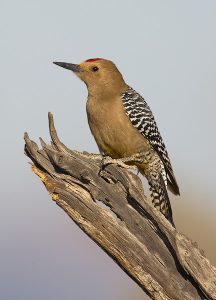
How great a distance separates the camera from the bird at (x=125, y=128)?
9.22 metres

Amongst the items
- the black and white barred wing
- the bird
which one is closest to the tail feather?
the bird

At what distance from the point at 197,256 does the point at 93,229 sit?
3.44 ft

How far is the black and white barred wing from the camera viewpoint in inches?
372

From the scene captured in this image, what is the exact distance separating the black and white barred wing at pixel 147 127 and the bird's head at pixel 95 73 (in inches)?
10.7

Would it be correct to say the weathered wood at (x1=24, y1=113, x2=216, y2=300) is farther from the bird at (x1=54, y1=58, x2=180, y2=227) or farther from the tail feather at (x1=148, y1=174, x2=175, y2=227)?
the tail feather at (x1=148, y1=174, x2=175, y2=227)

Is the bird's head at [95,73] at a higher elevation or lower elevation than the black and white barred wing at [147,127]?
higher

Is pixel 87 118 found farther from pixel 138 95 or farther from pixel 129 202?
pixel 129 202

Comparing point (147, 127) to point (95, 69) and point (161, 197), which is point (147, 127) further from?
point (95, 69)

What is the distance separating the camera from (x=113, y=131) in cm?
919

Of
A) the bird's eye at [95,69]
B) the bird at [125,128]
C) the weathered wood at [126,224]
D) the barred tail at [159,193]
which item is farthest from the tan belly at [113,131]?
the weathered wood at [126,224]

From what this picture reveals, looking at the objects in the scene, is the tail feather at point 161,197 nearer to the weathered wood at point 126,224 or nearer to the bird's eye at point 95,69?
the bird's eye at point 95,69

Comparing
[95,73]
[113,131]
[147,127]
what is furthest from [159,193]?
[95,73]

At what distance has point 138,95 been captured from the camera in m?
10.1

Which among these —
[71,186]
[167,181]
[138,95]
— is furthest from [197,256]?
[138,95]
